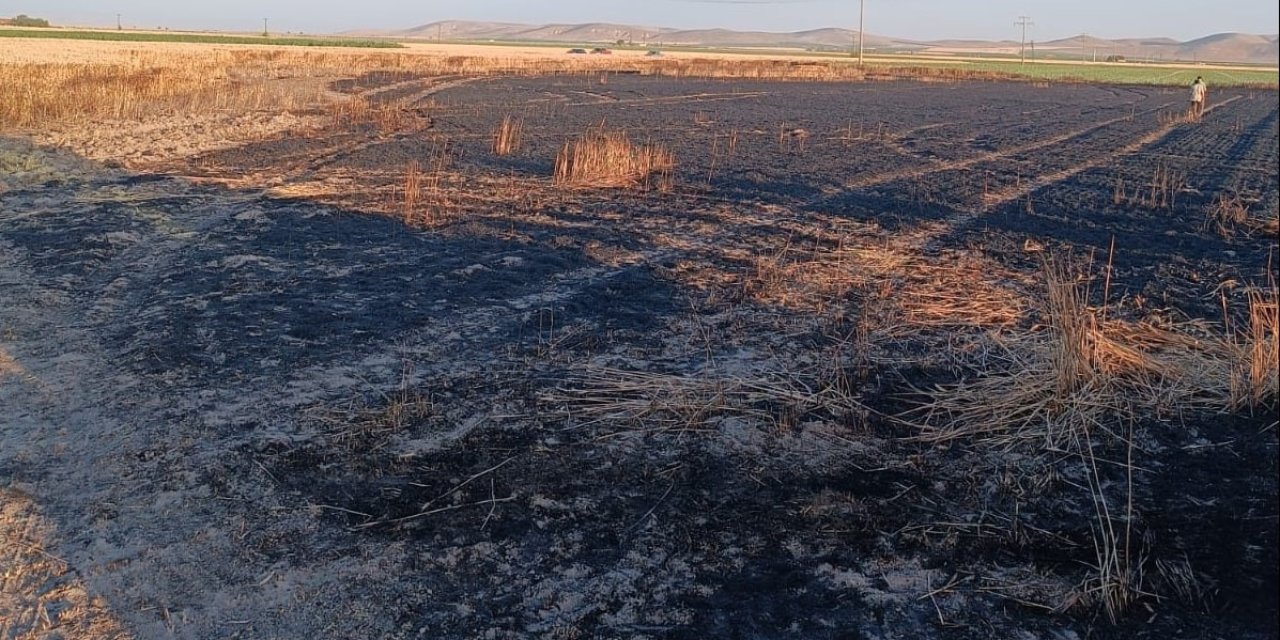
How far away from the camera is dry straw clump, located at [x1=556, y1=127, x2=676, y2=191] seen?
12.4 m

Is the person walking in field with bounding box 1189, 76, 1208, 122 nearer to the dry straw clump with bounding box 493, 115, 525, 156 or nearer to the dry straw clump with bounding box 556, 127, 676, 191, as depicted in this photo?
the dry straw clump with bounding box 493, 115, 525, 156

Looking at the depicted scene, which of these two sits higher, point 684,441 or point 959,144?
point 959,144

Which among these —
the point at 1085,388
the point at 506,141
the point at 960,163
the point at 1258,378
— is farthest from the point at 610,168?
the point at 1258,378

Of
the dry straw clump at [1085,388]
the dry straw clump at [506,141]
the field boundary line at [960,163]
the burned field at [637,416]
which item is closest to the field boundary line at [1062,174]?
the field boundary line at [960,163]

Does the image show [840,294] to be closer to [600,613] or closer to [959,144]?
[600,613]

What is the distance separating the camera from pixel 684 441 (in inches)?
186

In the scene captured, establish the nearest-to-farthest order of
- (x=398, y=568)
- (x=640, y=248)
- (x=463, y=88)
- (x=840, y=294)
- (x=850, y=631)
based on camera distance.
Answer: (x=850, y=631) → (x=398, y=568) → (x=840, y=294) → (x=640, y=248) → (x=463, y=88)

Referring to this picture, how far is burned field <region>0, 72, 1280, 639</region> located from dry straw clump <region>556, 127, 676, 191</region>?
1.44 m

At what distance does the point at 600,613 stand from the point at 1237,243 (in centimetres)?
893

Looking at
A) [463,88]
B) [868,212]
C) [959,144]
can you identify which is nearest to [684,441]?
[868,212]

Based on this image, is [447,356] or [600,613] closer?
[600,613]

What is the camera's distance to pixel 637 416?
4.94 meters

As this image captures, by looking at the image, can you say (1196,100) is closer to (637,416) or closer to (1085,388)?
(1085,388)

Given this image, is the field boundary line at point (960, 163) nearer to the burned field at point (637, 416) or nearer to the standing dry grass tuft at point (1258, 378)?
the burned field at point (637, 416)
